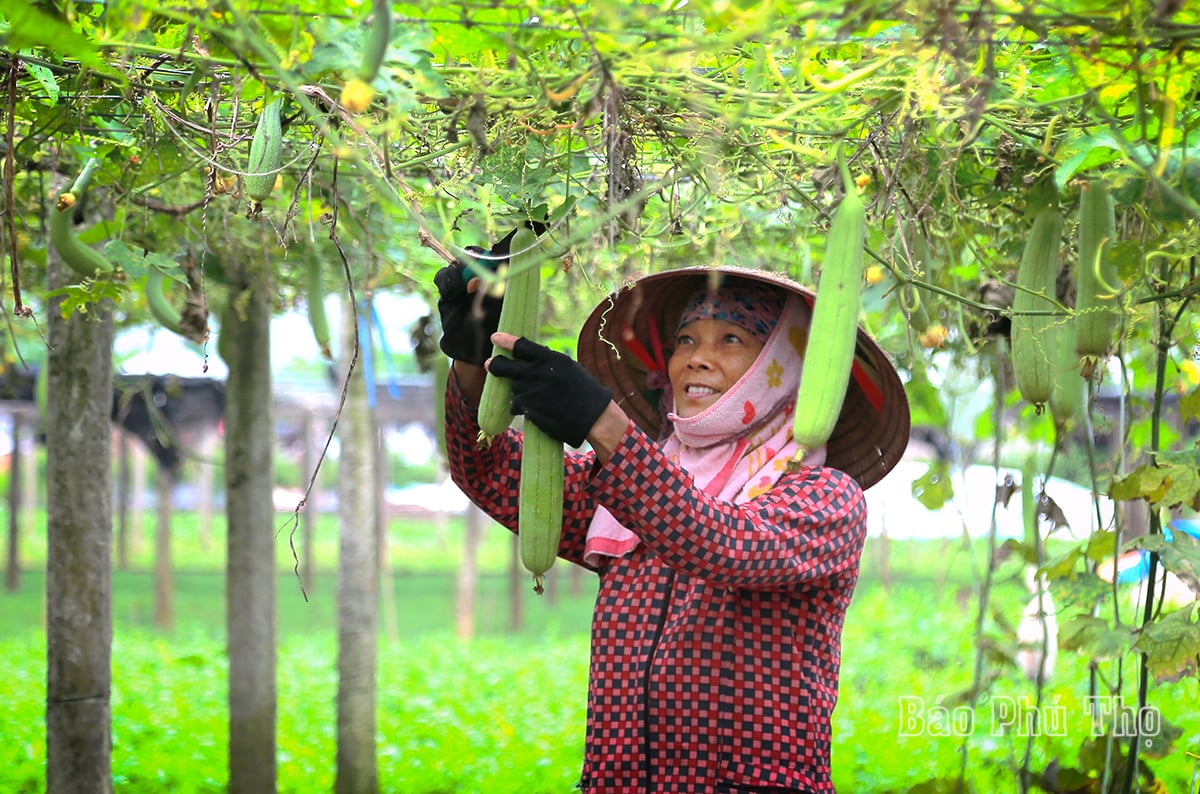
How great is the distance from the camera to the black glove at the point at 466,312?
6.65ft

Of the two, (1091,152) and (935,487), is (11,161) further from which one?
(935,487)

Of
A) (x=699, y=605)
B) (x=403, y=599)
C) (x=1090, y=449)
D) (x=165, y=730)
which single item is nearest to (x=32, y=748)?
(x=165, y=730)

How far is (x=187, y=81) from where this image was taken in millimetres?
2072

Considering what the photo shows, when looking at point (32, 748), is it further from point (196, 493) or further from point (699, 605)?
point (196, 493)

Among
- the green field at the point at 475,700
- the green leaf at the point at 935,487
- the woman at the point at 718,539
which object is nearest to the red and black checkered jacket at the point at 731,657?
the woman at the point at 718,539

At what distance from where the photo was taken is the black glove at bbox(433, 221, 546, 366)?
2027 millimetres

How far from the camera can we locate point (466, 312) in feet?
6.82

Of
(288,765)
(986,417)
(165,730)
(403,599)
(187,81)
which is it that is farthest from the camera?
(403,599)

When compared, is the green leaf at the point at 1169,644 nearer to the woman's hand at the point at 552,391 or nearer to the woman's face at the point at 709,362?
the woman's face at the point at 709,362

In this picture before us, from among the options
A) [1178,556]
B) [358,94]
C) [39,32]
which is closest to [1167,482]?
[1178,556]

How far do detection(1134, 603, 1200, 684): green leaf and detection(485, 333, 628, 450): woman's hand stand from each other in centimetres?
130

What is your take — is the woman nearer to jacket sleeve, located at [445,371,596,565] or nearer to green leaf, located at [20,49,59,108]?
jacket sleeve, located at [445,371,596,565]

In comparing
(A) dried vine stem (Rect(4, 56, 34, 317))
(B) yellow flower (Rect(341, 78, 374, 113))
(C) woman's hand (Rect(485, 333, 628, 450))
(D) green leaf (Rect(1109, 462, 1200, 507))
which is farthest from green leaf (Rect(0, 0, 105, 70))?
(D) green leaf (Rect(1109, 462, 1200, 507))

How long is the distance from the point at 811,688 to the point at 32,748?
4.10m
